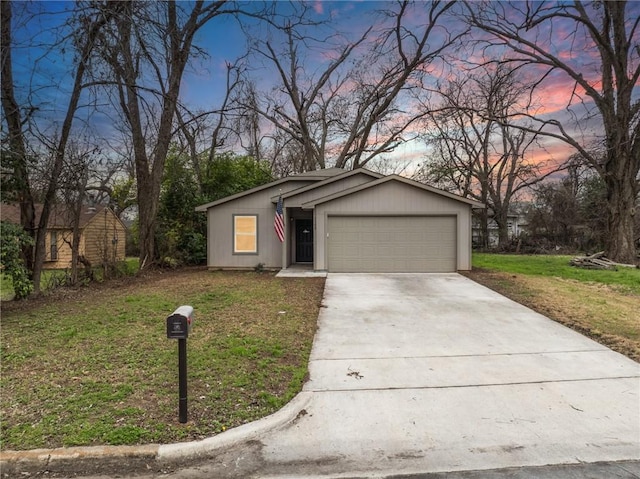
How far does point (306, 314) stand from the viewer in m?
7.26

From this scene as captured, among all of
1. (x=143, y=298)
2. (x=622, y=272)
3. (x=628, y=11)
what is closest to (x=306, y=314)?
(x=143, y=298)

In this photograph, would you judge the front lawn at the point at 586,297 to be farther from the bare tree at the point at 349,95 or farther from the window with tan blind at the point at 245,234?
the bare tree at the point at 349,95

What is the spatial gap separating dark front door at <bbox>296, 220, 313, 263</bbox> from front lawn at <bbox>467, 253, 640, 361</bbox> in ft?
22.3

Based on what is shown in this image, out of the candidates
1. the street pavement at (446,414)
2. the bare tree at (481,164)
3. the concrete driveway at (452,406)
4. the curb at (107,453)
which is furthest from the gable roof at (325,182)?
the bare tree at (481,164)

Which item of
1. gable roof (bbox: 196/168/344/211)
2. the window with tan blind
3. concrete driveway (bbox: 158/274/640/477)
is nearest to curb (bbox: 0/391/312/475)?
concrete driveway (bbox: 158/274/640/477)

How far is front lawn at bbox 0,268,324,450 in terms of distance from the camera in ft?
10.3

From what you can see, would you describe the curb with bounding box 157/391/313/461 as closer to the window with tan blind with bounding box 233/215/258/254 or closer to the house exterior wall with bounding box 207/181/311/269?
the house exterior wall with bounding box 207/181/311/269

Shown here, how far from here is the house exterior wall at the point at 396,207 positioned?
510 inches

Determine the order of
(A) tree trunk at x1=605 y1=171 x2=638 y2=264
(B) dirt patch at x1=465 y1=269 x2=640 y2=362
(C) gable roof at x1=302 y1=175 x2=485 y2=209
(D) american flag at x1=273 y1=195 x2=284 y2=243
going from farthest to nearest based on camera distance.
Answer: (A) tree trunk at x1=605 y1=171 x2=638 y2=264 < (D) american flag at x1=273 y1=195 x2=284 y2=243 < (C) gable roof at x1=302 y1=175 x2=485 y2=209 < (B) dirt patch at x1=465 y1=269 x2=640 y2=362

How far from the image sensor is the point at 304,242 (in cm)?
1669

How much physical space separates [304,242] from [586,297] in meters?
10.5

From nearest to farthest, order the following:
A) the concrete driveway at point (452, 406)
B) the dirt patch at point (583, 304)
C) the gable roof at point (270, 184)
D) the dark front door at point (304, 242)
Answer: the concrete driveway at point (452, 406) → the dirt patch at point (583, 304) → the gable roof at point (270, 184) → the dark front door at point (304, 242)

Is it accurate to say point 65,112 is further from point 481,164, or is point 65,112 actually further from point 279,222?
point 481,164

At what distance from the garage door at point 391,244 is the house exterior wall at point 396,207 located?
20cm
